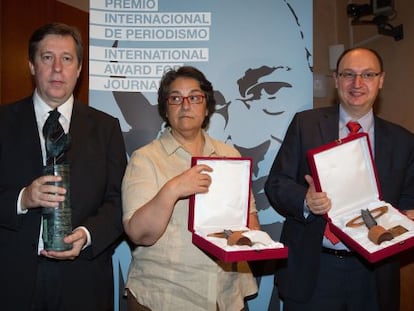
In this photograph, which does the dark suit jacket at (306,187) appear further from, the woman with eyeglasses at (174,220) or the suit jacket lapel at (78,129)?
the suit jacket lapel at (78,129)

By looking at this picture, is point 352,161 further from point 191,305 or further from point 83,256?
point 83,256

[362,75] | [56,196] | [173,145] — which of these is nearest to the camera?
[56,196]

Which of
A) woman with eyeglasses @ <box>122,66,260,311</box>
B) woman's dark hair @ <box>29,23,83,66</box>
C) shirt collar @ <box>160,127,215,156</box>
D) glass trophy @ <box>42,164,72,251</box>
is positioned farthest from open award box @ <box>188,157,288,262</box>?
woman's dark hair @ <box>29,23,83,66</box>

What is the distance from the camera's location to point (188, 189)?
1.80 meters

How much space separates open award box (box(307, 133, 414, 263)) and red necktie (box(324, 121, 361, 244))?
0.13 m

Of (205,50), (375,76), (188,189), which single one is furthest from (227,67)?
(188,189)

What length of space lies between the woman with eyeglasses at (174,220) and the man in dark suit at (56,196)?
0.40ft

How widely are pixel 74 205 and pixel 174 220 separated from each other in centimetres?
43

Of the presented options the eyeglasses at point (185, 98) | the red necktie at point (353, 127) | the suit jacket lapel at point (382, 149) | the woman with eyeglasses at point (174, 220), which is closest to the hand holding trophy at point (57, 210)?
the woman with eyeglasses at point (174, 220)

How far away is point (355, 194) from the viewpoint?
2023 millimetres

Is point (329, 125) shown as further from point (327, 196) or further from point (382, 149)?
point (327, 196)

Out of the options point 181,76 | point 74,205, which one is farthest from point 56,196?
point 181,76

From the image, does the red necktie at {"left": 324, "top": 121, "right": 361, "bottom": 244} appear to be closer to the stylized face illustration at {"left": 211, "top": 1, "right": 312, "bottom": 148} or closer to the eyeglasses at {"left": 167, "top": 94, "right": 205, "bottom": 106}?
the stylized face illustration at {"left": 211, "top": 1, "right": 312, "bottom": 148}

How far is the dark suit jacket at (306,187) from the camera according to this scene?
2100mm
